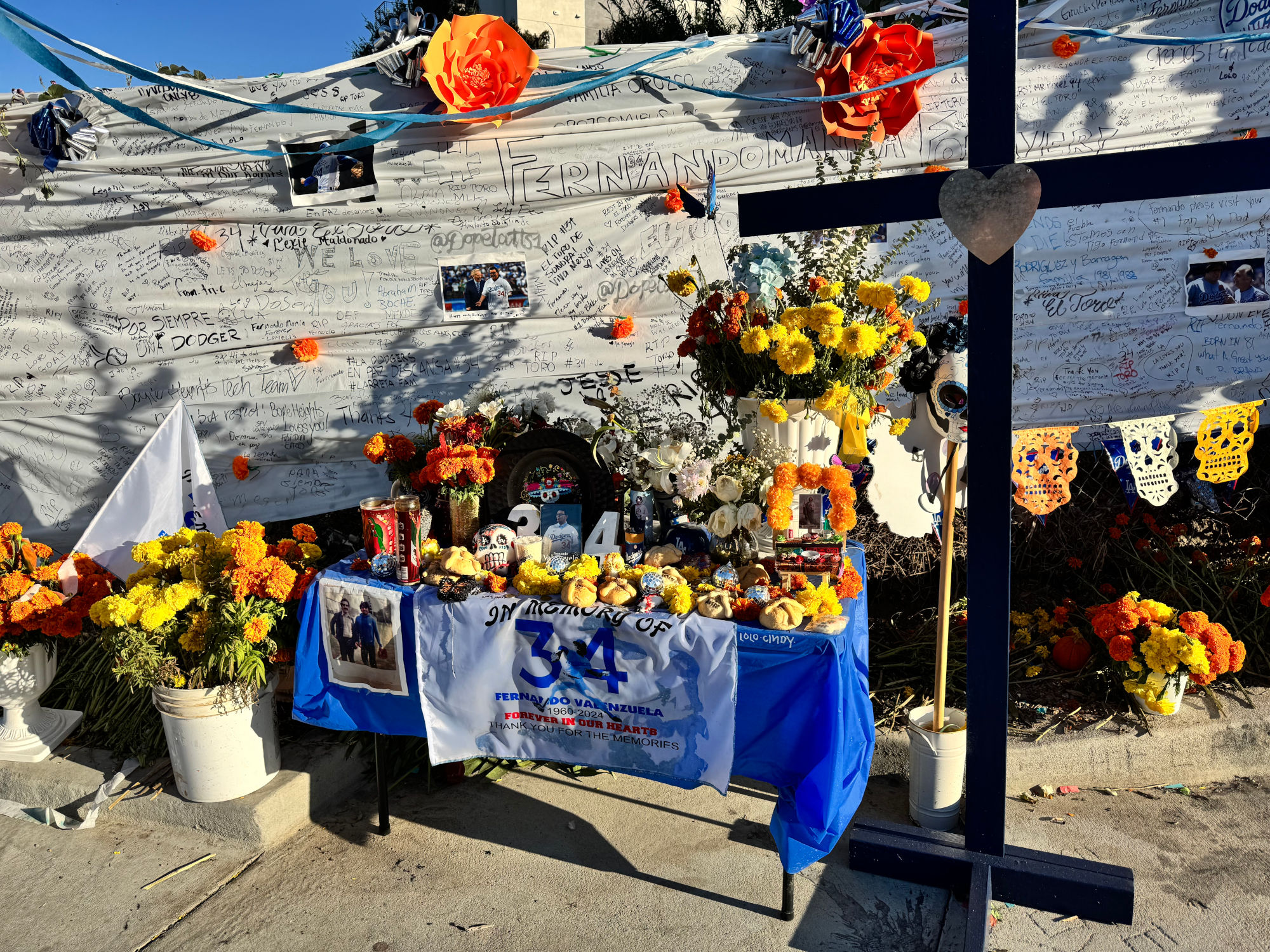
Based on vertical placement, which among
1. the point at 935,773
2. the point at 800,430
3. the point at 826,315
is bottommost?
the point at 935,773

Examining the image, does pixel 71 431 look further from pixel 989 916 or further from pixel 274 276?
pixel 989 916

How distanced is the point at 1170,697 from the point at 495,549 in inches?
105

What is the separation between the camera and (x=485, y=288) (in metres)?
4.40

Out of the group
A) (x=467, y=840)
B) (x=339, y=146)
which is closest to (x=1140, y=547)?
(x=467, y=840)

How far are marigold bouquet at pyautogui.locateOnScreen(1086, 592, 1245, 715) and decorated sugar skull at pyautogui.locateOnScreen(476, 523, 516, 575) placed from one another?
7.72 ft

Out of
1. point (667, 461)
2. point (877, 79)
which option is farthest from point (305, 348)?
point (877, 79)

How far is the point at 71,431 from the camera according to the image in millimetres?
4715

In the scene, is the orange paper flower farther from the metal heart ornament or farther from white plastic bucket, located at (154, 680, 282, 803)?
white plastic bucket, located at (154, 680, 282, 803)

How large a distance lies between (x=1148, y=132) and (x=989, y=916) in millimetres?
3600

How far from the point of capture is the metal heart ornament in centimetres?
222

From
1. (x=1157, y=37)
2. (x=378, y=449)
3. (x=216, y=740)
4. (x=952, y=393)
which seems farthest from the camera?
(x=1157, y=37)

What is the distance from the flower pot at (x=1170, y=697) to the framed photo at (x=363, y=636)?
9.28 ft

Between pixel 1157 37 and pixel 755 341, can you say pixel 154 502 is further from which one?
pixel 1157 37

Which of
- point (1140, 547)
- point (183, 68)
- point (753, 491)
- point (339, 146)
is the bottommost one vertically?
point (1140, 547)
